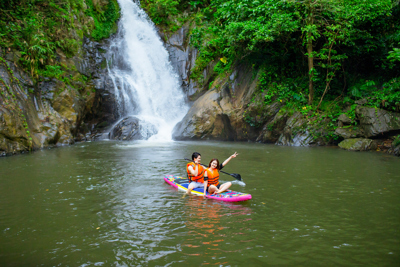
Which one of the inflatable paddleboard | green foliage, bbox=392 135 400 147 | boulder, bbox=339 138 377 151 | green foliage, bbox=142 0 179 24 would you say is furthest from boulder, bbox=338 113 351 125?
green foliage, bbox=142 0 179 24

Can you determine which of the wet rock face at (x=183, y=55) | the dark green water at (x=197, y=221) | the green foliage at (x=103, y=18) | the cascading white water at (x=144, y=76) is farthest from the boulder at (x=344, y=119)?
the green foliage at (x=103, y=18)

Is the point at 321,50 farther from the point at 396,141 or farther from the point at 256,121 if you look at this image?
the point at 396,141

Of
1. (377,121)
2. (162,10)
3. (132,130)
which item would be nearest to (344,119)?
(377,121)

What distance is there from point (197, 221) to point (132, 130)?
14.8 metres

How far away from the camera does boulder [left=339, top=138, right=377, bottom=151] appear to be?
37.6 ft

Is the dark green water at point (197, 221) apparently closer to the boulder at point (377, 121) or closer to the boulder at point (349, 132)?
the boulder at point (377, 121)

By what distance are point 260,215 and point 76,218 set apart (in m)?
2.86

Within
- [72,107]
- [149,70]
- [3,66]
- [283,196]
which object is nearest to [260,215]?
[283,196]

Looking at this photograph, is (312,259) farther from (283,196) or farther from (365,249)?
(283,196)

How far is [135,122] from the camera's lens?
18578 mm

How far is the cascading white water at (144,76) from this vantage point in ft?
66.4

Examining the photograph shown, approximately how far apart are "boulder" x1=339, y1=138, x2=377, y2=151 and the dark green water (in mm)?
4479

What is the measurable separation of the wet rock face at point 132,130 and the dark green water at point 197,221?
10496mm

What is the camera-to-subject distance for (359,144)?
11695 mm
